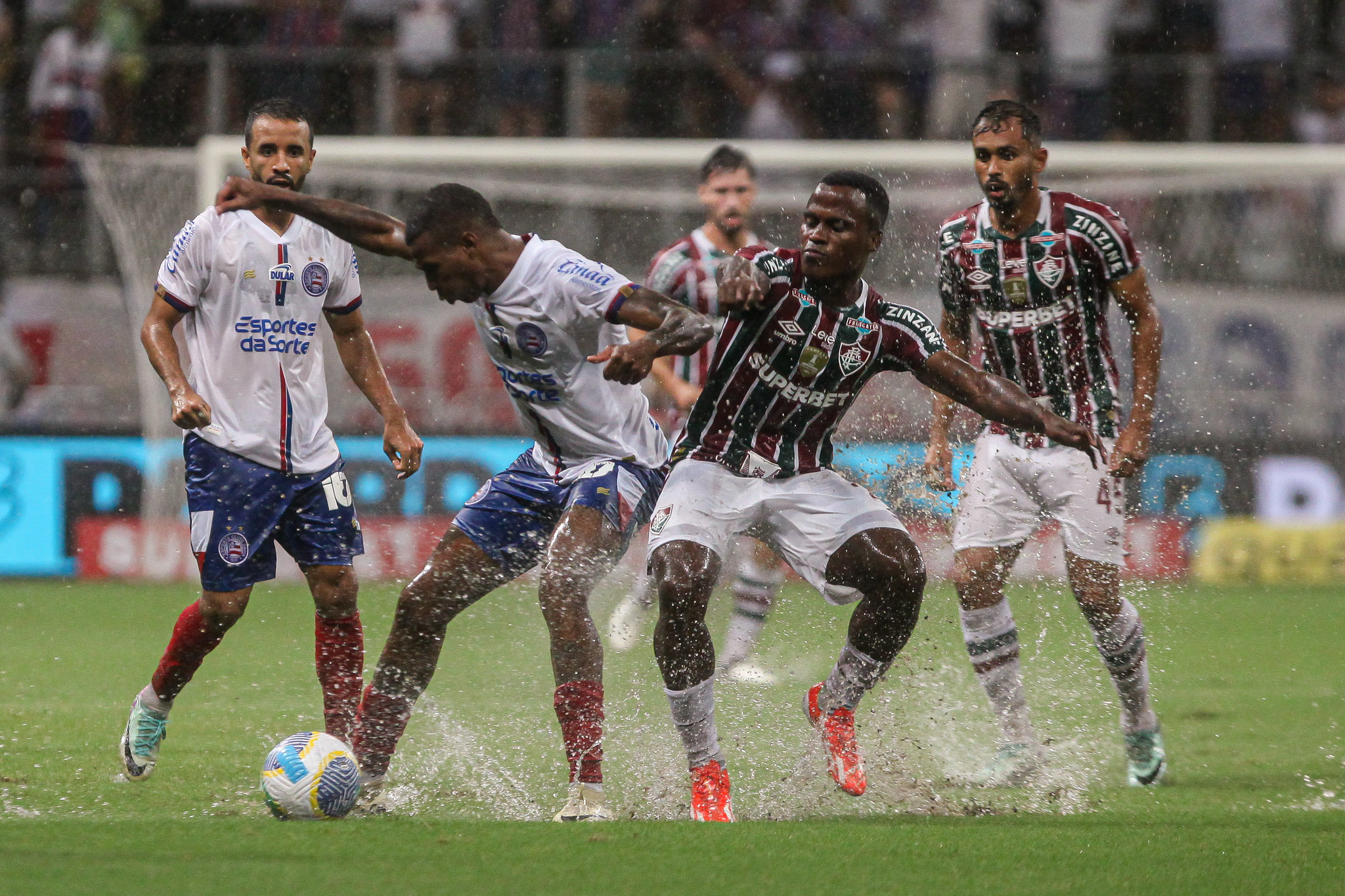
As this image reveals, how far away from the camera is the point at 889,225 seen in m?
11.3

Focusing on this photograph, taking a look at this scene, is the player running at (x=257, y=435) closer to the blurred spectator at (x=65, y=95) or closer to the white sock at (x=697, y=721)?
the white sock at (x=697, y=721)

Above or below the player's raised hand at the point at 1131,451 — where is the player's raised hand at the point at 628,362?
above

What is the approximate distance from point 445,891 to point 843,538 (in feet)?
5.76

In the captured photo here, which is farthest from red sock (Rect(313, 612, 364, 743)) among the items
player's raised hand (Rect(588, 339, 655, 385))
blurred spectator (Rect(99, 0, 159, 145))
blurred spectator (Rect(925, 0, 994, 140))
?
blurred spectator (Rect(99, 0, 159, 145))

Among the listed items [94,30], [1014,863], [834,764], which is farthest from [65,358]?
[1014,863]

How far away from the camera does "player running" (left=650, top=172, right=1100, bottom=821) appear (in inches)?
184

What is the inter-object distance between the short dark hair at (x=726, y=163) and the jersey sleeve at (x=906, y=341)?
2.83 m

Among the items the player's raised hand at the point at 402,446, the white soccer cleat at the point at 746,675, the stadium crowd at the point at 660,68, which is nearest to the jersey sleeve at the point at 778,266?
the player's raised hand at the point at 402,446

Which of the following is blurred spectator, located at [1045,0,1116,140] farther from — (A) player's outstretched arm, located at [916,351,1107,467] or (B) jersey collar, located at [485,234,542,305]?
(B) jersey collar, located at [485,234,542,305]

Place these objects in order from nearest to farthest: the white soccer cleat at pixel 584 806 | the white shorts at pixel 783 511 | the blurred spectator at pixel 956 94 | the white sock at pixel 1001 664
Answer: the white soccer cleat at pixel 584 806 → the white shorts at pixel 783 511 → the white sock at pixel 1001 664 → the blurred spectator at pixel 956 94

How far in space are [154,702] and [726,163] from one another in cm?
372

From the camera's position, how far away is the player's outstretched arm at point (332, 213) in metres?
4.61

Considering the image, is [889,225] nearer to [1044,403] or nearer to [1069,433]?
[1044,403]

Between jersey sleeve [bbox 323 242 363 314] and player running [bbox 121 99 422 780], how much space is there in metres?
0.05
